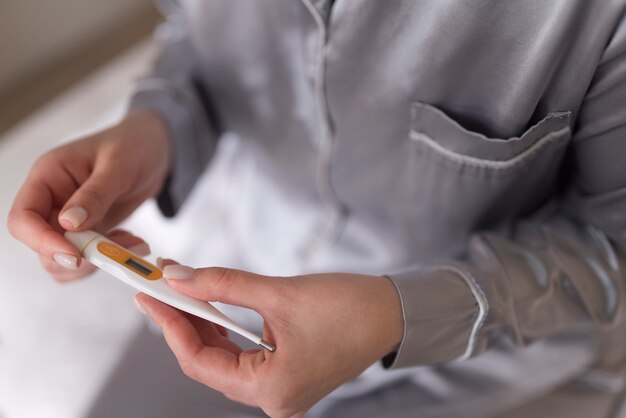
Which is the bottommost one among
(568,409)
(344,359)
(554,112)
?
(568,409)

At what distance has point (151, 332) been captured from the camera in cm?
57

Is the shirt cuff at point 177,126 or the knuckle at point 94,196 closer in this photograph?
the knuckle at point 94,196

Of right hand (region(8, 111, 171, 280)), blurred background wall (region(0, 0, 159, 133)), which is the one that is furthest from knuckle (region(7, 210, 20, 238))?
blurred background wall (region(0, 0, 159, 133))

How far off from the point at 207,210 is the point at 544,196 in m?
0.35

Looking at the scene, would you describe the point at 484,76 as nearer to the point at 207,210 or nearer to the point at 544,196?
the point at 544,196

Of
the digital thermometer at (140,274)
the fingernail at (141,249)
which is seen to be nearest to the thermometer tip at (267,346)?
the digital thermometer at (140,274)

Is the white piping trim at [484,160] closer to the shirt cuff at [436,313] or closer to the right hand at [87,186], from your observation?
the shirt cuff at [436,313]

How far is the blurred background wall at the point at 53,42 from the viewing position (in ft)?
3.87

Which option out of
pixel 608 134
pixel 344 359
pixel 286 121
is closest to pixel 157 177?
pixel 286 121

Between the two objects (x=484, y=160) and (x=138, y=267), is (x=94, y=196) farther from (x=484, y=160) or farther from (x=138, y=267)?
(x=484, y=160)

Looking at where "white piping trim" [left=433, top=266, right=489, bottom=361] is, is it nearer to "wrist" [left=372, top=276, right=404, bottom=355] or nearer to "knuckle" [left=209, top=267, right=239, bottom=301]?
"wrist" [left=372, top=276, right=404, bottom=355]

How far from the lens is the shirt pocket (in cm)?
42

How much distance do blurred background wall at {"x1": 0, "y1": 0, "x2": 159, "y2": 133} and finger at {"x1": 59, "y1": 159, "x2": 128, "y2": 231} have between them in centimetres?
74

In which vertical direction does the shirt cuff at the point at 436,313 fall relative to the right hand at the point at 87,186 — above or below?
below
